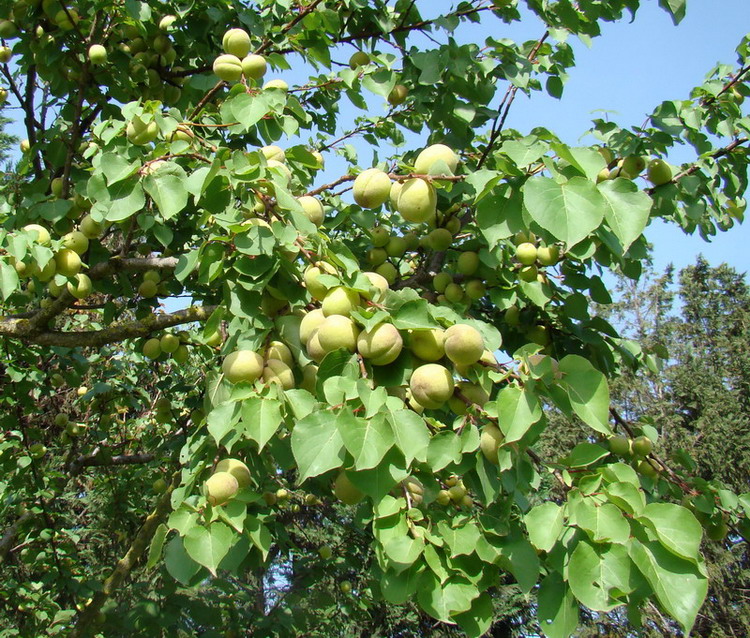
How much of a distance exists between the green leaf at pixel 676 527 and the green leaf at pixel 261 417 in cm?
71

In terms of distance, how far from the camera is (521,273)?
226cm

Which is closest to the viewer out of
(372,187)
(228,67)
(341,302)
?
(341,302)

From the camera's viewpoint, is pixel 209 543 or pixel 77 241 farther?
pixel 77 241

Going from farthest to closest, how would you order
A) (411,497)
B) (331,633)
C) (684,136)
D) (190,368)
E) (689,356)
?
1. (689,356)
2. (190,368)
3. (331,633)
4. (684,136)
5. (411,497)

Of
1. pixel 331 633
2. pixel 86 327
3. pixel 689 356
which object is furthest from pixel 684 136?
pixel 689 356

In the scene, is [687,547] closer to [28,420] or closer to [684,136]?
[684,136]

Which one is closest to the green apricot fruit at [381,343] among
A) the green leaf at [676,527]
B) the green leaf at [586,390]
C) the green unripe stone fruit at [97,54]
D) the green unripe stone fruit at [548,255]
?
the green leaf at [586,390]

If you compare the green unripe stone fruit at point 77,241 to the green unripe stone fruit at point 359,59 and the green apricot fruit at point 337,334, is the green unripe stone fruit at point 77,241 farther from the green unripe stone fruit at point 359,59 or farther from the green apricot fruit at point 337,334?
the green apricot fruit at point 337,334

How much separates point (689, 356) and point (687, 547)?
1864 centimetres

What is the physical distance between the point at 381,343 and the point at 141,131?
A: 101 cm

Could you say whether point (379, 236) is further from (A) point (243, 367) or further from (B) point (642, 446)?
(B) point (642, 446)

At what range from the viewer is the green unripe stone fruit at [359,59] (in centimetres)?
260

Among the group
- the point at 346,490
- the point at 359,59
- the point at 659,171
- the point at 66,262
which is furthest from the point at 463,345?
the point at 359,59

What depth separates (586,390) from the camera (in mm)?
1140
